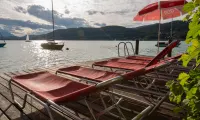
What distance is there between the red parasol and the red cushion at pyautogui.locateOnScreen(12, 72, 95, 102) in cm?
562

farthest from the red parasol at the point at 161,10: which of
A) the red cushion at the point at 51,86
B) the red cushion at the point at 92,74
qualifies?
the red cushion at the point at 51,86

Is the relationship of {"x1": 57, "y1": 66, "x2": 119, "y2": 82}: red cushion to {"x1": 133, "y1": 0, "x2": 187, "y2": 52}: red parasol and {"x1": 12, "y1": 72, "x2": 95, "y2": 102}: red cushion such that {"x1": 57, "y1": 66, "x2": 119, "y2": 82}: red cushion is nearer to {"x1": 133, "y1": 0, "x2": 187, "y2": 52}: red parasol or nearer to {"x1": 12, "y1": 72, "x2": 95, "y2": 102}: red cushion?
{"x1": 12, "y1": 72, "x2": 95, "y2": 102}: red cushion

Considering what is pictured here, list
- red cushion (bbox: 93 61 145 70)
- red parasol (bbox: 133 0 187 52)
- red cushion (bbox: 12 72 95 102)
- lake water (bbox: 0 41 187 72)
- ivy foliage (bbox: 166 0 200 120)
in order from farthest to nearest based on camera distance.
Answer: lake water (bbox: 0 41 187 72), red parasol (bbox: 133 0 187 52), red cushion (bbox: 93 61 145 70), red cushion (bbox: 12 72 95 102), ivy foliage (bbox: 166 0 200 120)

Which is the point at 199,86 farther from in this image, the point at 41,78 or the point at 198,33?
the point at 41,78

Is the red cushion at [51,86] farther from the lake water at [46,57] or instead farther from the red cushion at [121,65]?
the lake water at [46,57]

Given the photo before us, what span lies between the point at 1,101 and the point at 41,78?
3.75 ft

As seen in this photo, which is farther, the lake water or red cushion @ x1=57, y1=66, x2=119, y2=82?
the lake water

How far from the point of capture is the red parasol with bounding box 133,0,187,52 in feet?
25.6

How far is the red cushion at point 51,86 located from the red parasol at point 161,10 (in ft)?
18.4

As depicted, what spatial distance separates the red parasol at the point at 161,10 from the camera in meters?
7.80

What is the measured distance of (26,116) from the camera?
11.8 feet

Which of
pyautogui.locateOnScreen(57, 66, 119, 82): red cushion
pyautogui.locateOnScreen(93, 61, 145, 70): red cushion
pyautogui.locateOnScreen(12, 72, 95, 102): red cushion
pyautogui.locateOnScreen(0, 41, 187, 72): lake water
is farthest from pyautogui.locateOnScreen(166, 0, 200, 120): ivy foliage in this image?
pyautogui.locateOnScreen(0, 41, 187, 72): lake water

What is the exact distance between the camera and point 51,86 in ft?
12.0

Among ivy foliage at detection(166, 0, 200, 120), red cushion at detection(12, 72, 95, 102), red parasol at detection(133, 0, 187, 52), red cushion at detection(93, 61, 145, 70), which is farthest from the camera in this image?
red parasol at detection(133, 0, 187, 52)
